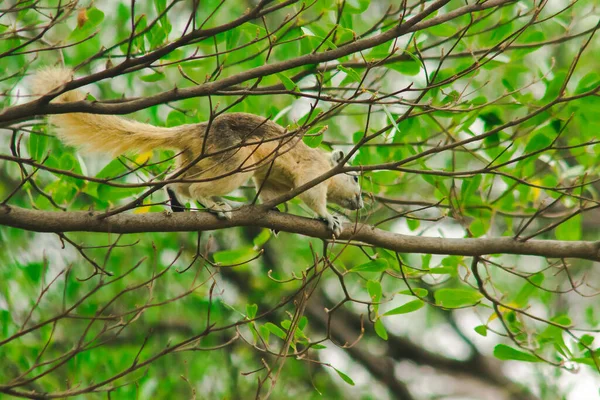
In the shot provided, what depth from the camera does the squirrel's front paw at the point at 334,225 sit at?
4.00 m

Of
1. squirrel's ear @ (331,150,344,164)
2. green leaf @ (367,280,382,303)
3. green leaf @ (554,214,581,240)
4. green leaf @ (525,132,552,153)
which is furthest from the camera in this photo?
squirrel's ear @ (331,150,344,164)

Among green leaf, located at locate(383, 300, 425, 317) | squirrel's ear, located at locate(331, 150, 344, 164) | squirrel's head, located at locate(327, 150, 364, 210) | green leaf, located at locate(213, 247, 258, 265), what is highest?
squirrel's ear, located at locate(331, 150, 344, 164)

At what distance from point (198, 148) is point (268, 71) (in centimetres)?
157

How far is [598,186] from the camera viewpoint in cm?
870

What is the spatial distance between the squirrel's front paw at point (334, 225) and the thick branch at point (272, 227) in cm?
3

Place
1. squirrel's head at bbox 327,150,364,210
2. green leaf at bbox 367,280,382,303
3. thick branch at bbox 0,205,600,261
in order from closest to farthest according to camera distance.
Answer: thick branch at bbox 0,205,600,261
green leaf at bbox 367,280,382,303
squirrel's head at bbox 327,150,364,210

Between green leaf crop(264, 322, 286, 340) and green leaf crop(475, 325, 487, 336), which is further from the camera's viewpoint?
green leaf crop(475, 325, 487, 336)

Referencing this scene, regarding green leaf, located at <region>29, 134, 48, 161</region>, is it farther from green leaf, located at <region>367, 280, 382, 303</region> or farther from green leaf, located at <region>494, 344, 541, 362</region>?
green leaf, located at <region>494, 344, 541, 362</region>

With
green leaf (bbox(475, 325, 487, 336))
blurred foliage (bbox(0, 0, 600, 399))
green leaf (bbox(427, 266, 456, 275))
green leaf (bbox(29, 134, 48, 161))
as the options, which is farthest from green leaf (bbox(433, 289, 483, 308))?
green leaf (bbox(29, 134, 48, 161))

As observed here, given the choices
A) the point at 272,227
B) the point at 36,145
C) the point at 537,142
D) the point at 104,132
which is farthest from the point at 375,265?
the point at 36,145

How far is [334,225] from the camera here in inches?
162

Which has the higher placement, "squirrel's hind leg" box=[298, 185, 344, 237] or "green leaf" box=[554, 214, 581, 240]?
"green leaf" box=[554, 214, 581, 240]

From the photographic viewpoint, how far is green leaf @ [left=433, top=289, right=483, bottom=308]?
12.8 ft

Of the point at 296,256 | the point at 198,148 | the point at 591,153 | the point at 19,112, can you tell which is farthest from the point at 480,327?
the point at 296,256
